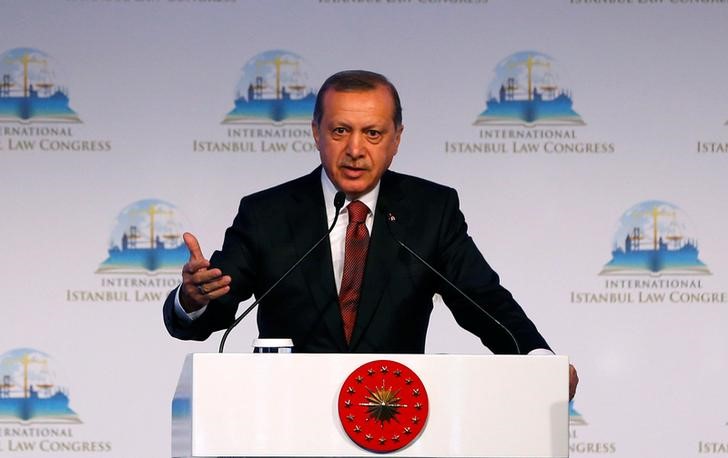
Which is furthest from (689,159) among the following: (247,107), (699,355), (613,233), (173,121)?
(173,121)

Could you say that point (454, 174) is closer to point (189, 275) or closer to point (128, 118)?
point (128, 118)

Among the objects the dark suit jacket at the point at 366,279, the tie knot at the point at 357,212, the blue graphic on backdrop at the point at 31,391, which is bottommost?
the blue graphic on backdrop at the point at 31,391

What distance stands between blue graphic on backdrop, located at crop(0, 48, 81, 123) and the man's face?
195cm

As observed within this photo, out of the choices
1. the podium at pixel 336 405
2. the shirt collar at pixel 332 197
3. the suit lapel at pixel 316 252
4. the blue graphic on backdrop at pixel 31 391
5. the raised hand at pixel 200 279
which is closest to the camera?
the podium at pixel 336 405

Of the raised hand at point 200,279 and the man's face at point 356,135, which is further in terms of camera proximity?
the man's face at point 356,135

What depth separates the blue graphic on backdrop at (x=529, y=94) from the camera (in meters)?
4.64

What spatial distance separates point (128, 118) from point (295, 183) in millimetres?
1636

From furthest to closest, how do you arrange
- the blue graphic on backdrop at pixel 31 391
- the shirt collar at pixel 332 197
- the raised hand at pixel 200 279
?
the blue graphic on backdrop at pixel 31 391
the shirt collar at pixel 332 197
the raised hand at pixel 200 279

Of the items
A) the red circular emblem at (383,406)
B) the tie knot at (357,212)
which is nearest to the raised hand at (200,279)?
the red circular emblem at (383,406)

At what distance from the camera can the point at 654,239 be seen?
4637mm

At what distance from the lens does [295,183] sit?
10.7 ft

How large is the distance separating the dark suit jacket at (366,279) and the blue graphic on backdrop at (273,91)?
1459 millimetres

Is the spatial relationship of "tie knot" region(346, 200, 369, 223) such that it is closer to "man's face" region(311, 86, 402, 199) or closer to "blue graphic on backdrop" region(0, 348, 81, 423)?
"man's face" region(311, 86, 402, 199)

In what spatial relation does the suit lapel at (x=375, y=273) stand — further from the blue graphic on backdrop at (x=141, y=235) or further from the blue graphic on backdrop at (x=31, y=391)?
the blue graphic on backdrop at (x=31, y=391)
